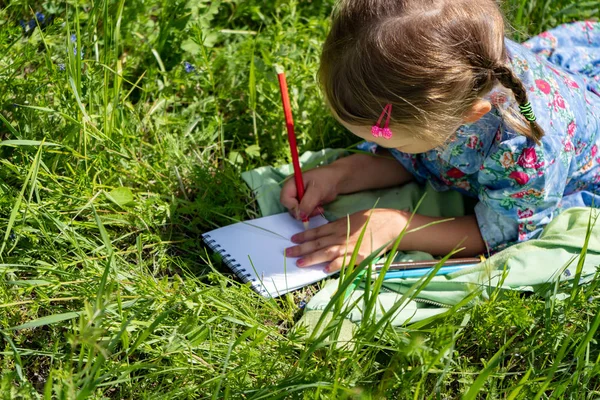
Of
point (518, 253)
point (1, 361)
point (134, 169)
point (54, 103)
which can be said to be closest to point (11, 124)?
point (54, 103)

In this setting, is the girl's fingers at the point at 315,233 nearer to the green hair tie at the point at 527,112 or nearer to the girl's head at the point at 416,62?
the girl's head at the point at 416,62

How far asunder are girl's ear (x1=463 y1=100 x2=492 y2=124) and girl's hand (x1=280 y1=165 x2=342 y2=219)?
0.52 meters

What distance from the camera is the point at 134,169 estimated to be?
2139 mm

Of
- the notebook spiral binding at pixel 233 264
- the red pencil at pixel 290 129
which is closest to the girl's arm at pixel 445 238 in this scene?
the red pencil at pixel 290 129

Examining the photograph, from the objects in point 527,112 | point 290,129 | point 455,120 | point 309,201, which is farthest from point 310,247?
point 527,112

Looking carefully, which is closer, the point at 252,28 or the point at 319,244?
the point at 319,244

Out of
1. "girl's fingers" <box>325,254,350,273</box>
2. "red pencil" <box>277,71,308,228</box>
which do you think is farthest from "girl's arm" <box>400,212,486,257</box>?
"red pencil" <box>277,71,308,228</box>

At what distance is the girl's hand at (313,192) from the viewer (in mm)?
2184

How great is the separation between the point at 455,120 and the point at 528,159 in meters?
0.26

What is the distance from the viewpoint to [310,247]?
2.06 meters

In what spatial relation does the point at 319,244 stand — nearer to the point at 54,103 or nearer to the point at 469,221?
the point at 469,221

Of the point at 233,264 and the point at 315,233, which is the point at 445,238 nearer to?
the point at 315,233

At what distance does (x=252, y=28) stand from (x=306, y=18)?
20 centimetres

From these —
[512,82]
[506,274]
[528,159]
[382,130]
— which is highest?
[512,82]
